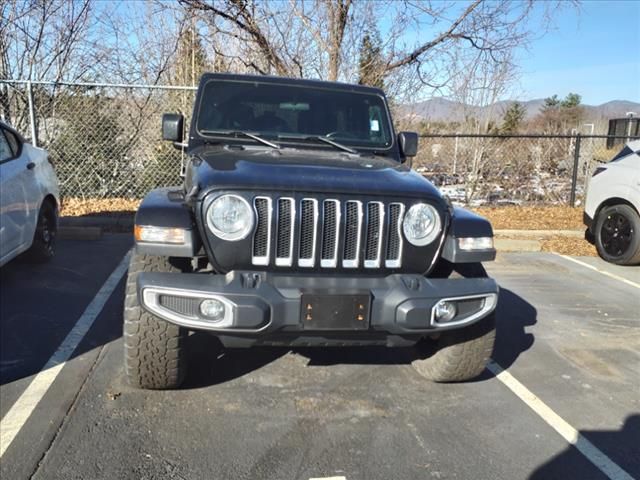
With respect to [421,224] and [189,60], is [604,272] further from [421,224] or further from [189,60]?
[189,60]

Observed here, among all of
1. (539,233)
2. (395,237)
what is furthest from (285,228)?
(539,233)

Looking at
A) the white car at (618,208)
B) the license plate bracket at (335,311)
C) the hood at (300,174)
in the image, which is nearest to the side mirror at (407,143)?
the hood at (300,174)

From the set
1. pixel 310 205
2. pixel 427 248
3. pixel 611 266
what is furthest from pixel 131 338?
pixel 611 266

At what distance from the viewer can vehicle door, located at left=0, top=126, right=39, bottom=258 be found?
472 centimetres

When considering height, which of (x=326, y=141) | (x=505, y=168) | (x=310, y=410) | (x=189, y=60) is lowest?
(x=310, y=410)

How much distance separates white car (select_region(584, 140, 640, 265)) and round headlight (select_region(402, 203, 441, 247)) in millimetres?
5109

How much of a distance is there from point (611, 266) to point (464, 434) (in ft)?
17.3

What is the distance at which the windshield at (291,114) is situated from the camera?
4.13 meters

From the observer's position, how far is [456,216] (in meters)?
3.24

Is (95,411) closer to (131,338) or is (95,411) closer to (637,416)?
(131,338)

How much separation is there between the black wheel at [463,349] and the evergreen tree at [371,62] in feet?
21.9

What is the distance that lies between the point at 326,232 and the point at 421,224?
55 cm

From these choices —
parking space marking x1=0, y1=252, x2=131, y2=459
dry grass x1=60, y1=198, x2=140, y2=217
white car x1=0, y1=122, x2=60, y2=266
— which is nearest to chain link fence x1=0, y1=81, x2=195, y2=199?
dry grass x1=60, y1=198, x2=140, y2=217

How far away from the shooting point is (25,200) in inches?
205
